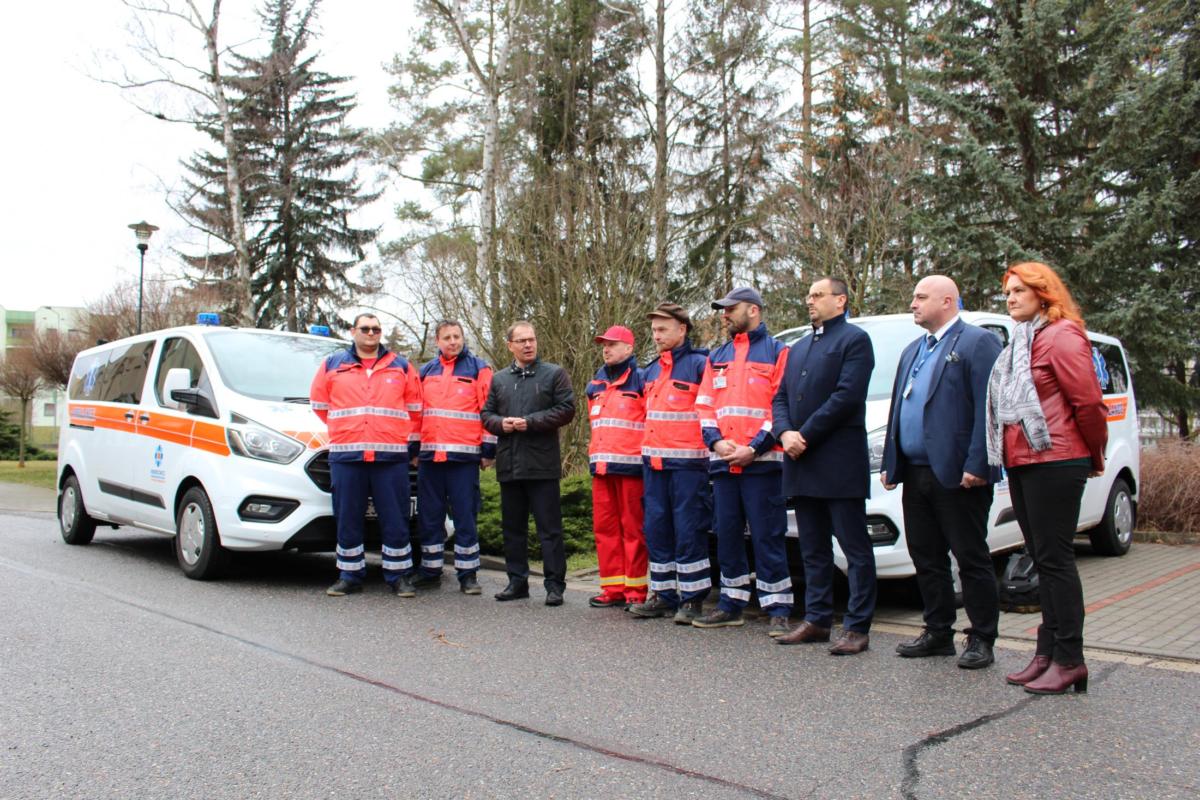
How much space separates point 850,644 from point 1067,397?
1.73 metres

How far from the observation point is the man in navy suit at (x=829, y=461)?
529 centimetres

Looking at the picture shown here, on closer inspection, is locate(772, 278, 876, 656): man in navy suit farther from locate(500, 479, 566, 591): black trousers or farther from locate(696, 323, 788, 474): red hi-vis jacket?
locate(500, 479, 566, 591): black trousers

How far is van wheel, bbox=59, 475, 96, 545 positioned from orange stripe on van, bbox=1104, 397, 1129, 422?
31.6 ft

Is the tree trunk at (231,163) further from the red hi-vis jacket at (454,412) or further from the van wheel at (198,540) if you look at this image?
the red hi-vis jacket at (454,412)

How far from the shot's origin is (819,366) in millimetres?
5418

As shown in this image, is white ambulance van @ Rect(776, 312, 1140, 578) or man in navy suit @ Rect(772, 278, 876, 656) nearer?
man in navy suit @ Rect(772, 278, 876, 656)

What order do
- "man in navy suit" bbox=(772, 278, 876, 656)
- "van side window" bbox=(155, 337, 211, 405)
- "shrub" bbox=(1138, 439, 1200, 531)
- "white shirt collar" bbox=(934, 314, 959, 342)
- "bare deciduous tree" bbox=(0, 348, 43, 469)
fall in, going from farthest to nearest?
1. "bare deciduous tree" bbox=(0, 348, 43, 469)
2. "shrub" bbox=(1138, 439, 1200, 531)
3. "van side window" bbox=(155, 337, 211, 405)
4. "man in navy suit" bbox=(772, 278, 876, 656)
5. "white shirt collar" bbox=(934, 314, 959, 342)

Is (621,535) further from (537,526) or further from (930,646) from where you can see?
(930,646)

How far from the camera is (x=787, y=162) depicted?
23.0m

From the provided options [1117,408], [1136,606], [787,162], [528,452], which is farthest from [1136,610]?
[787,162]

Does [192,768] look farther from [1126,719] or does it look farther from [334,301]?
[334,301]

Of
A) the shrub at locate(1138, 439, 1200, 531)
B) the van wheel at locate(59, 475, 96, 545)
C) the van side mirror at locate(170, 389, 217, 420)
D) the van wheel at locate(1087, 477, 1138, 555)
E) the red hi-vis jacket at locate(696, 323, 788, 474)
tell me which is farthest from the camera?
the van wheel at locate(59, 475, 96, 545)

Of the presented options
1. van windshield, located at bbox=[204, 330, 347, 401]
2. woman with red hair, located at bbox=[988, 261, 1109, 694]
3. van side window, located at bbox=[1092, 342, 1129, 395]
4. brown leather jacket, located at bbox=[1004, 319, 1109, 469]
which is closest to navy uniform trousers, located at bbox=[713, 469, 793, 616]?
woman with red hair, located at bbox=[988, 261, 1109, 694]

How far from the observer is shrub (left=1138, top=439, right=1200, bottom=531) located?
380 inches
